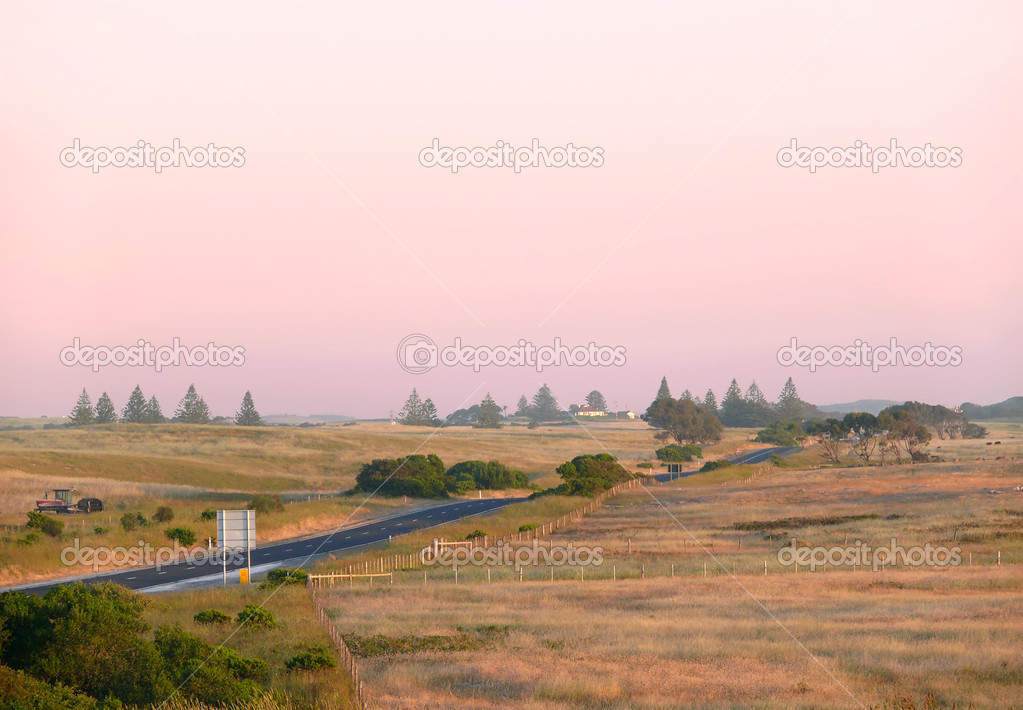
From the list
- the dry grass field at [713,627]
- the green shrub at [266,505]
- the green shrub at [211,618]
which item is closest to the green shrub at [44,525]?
the green shrub at [266,505]

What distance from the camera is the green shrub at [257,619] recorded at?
29750 mm

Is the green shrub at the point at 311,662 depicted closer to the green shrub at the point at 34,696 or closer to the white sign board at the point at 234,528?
the green shrub at the point at 34,696

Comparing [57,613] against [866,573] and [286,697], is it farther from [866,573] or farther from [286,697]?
[866,573]

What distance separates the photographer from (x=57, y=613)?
2091cm

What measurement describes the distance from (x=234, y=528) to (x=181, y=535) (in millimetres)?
20813

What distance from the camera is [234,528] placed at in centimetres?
4250

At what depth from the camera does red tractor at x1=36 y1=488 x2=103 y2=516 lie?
7256 cm

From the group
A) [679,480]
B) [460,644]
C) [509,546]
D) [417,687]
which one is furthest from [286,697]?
[679,480]

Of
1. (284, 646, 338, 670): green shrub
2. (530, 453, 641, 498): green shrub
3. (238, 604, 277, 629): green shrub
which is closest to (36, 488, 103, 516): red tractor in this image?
(530, 453, 641, 498): green shrub

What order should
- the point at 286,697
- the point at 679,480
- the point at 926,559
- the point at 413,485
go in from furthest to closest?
1. the point at 679,480
2. the point at 413,485
3. the point at 926,559
4. the point at 286,697

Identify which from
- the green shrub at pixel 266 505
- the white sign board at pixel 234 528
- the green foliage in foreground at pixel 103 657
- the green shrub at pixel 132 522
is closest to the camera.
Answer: the green foliage in foreground at pixel 103 657

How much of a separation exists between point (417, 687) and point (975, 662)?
1342 cm

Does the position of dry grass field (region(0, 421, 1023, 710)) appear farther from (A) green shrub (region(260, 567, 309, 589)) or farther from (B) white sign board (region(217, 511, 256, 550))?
(B) white sign board (region(217, 511, 256, 550))

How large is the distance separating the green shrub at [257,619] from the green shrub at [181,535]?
32.4 m
